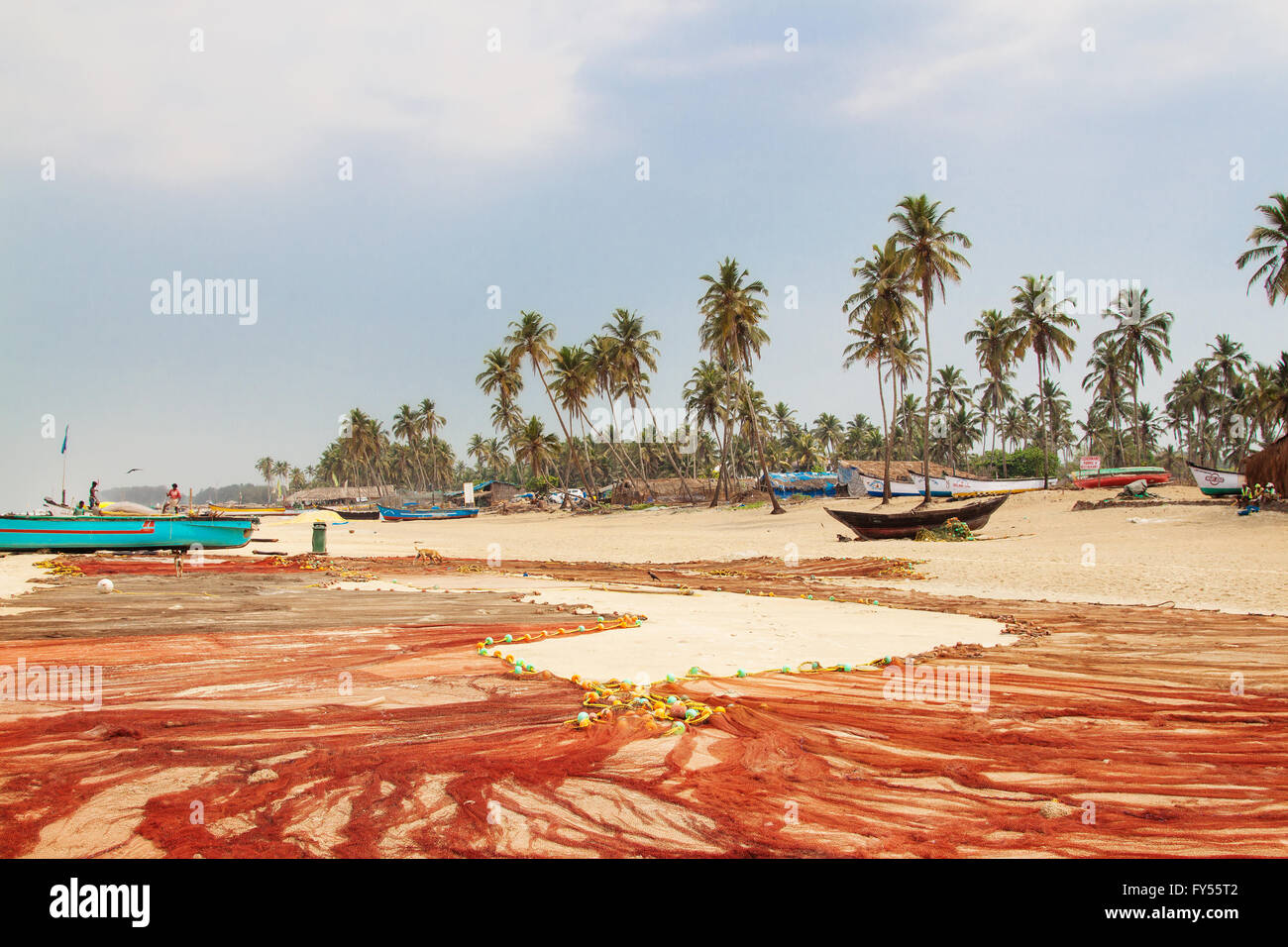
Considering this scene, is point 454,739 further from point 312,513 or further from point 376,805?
point 312,513

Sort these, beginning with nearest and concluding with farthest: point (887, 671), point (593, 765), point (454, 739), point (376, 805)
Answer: point (376, 805), point (593, 765), point (454, 739), point (887, 671)

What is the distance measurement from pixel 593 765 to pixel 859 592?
10.9 meters

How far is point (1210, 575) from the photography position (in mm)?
14109

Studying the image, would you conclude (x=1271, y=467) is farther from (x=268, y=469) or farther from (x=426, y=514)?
(x=268, y=469)

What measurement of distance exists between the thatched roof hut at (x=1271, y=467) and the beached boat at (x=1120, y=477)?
1621 cm

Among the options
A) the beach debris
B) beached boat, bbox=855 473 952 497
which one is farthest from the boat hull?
the beach debris

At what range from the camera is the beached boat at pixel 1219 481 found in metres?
32.6

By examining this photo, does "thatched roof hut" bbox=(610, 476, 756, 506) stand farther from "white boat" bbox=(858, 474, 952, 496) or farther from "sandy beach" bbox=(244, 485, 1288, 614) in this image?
"sandy beach" bbox=(244, 485, 1288, 614)

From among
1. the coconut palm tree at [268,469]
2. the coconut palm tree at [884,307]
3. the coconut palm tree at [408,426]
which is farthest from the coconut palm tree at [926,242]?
the coconut palm tree at [268,469]

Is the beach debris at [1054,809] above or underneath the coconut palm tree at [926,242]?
underneath

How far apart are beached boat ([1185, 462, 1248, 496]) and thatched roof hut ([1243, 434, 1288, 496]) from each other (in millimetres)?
4949

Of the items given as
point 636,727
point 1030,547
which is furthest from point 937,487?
point 636,727

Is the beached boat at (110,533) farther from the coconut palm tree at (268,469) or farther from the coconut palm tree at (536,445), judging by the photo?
the coconut palm tree at (268,469)
